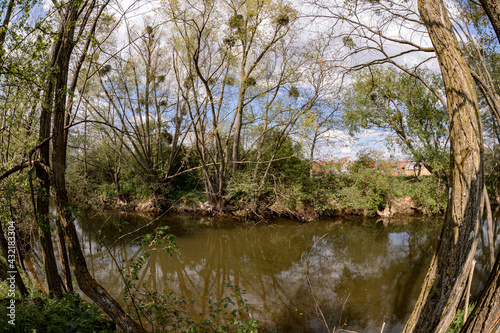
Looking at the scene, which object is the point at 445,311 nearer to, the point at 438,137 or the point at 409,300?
the point at 409,300

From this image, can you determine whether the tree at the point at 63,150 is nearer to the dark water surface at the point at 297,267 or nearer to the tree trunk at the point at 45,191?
the tree trunk at the point at 45,191

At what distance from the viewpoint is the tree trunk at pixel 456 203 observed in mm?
2430

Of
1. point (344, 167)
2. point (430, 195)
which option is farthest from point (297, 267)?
point (430, 195)

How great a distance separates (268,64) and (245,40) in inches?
55.4

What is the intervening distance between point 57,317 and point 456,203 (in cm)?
444

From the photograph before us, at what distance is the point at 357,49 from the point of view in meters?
4.37

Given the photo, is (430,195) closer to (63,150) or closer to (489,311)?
(489,311)

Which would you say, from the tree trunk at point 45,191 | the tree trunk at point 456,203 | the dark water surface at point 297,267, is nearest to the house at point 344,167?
the dark water surface at point 297,267

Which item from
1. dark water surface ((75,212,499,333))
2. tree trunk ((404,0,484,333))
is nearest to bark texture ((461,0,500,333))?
tree trunk ((404,0,484,333))

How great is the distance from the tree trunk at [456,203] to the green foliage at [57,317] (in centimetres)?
372

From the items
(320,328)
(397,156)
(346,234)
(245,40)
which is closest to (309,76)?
(245,40)

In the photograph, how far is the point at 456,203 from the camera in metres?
2.47

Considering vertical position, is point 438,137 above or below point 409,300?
above

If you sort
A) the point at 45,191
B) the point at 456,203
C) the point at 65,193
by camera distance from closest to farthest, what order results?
the point at 456,203
the point at 45,191
the point at 65,193
